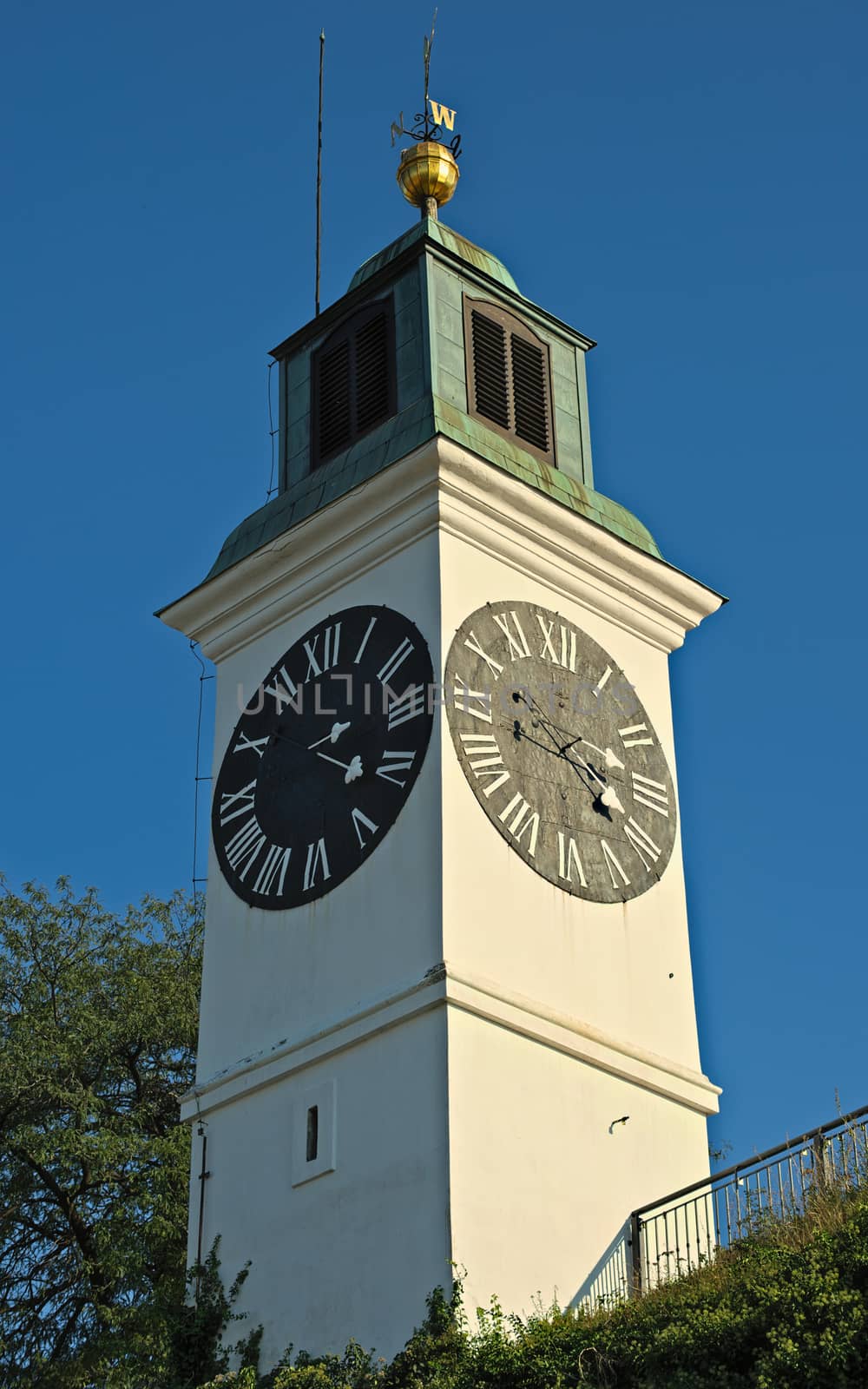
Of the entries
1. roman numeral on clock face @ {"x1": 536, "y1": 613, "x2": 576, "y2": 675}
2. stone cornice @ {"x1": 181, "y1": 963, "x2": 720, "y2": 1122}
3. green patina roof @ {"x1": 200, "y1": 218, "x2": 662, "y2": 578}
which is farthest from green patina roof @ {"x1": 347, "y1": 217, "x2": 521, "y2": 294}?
stone cornice @ {"x1": 181, "y1": 963, "x2": 720, "y2": 1122}

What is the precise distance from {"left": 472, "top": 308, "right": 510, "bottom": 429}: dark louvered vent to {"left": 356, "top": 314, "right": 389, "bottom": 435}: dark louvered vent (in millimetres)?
777

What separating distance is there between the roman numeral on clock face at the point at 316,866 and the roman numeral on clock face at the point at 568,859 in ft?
5.72

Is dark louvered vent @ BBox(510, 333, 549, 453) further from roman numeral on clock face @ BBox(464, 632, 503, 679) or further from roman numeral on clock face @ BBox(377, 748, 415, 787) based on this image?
roman numeral on clock face @ BBox(377, 748, 415, 787)

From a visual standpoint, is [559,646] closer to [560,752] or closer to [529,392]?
[560,752]

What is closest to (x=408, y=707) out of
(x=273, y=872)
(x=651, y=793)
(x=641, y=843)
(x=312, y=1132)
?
(x=273, y=872)

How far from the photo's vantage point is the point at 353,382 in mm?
23328

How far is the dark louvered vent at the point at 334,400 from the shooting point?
23.2m

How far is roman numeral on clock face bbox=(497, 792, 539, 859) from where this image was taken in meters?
20.1

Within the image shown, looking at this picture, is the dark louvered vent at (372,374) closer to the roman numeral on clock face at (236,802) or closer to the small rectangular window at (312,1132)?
the roman numeral on clock face at (236,802)

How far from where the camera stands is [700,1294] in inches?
642

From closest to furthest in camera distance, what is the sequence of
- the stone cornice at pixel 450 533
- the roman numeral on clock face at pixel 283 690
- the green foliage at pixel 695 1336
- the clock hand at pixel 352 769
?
1. the green foliage at pixel 695 1336
2. the clock hand at pixel 352 769
3. the stone cornice at pixel 450 533
4. the roman numeral on clock face at pixel 283 690

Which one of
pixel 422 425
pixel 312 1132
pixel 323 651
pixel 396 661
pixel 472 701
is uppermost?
pixel 422 425

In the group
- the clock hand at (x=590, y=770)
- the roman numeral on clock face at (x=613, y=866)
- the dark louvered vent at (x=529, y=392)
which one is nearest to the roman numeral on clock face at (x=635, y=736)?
the clock hand at (x=590, y=770)

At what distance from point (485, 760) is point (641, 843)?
5.68 ft
